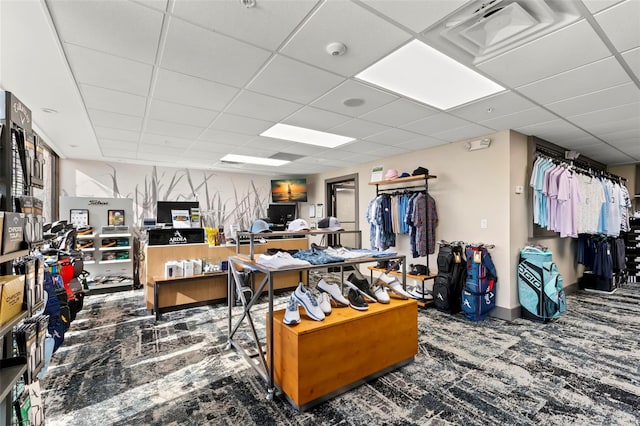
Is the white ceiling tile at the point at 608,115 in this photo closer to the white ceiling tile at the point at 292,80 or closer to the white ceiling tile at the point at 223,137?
the white ceiling tile at the point at 292,80

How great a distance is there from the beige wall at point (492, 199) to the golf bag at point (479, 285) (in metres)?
0.16

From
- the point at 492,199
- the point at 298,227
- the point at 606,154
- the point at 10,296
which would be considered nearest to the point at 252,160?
the point at 298,227

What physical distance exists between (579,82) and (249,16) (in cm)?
266

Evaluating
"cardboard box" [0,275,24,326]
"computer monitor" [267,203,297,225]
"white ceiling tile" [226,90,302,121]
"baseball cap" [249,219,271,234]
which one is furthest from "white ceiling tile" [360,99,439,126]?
"computer monitor" [267,203,297,225]

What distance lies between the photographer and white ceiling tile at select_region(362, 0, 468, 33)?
1.56m

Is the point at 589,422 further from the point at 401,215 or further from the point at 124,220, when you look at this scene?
the point at 124,220

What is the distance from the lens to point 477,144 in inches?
161

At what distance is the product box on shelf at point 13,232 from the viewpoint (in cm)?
112

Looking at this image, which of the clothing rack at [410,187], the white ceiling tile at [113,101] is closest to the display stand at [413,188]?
the clothing rack at [410,187]

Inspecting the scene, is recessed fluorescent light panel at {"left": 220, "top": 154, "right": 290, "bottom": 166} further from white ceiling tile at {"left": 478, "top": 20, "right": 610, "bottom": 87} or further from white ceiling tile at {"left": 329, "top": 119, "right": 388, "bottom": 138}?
white ceiling tile at {"left": 478, "top": 20, "right": 610, "bottom": 87}

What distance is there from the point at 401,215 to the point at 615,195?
3663mm

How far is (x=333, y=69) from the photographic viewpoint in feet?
7.41

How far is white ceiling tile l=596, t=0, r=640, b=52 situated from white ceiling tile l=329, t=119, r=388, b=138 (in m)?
2.10

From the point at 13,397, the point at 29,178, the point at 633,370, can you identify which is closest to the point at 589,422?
the point at 633,370
